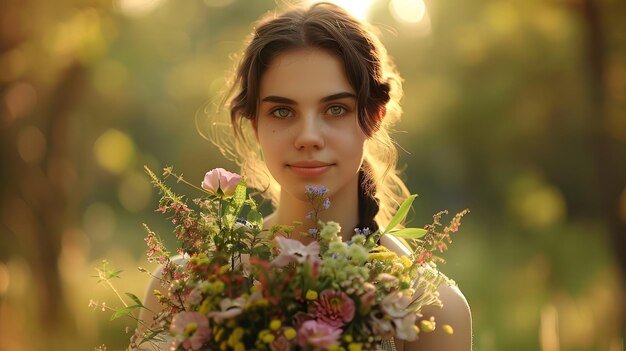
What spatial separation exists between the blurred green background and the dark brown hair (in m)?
3.44

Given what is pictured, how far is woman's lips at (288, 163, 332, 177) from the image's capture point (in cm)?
255

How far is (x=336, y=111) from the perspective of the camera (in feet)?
8.49

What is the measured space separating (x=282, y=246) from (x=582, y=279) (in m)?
5.22

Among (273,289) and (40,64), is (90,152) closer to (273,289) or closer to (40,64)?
(40,64)

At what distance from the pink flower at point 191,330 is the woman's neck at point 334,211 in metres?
0.75

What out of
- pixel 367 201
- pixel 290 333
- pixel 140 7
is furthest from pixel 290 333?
pixel 140 7

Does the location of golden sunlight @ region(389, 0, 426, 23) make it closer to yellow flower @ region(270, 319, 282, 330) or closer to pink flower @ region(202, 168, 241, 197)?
pink flower @ region(202, 168, 241, 197)

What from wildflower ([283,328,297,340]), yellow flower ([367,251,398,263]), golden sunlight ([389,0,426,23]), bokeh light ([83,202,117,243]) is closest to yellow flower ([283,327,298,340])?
wildflower ([283,328,297,340])

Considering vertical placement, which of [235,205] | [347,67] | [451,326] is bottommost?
[451,326]

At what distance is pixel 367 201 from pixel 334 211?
0.16 metres

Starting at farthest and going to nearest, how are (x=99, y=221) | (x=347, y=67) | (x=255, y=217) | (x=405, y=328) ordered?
(x=99, y=221)
(x=347, y=67)
(x=255, y=217)
(x=405, y=328)

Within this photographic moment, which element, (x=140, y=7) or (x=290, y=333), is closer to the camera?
(x=290, y=333)

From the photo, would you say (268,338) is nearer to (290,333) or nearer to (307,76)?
(290,333)

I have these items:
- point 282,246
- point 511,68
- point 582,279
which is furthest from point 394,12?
point 282,246
